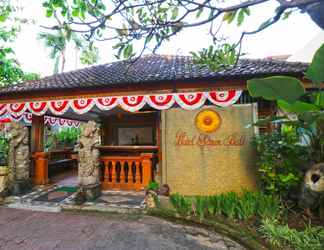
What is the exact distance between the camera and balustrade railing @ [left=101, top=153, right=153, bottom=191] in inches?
198

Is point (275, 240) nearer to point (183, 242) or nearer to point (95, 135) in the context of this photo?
point (183, 242)

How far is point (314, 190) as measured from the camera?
2.78m

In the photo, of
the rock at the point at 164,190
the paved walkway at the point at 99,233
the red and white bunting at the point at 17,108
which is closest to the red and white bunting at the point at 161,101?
the rock at the point at 164,190

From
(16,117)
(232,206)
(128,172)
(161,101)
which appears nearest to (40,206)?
(128,172)

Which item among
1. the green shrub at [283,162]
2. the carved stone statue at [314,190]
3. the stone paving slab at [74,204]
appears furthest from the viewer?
the stone paving slab at [74,204]

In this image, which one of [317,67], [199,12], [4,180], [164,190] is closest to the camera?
[317,67]

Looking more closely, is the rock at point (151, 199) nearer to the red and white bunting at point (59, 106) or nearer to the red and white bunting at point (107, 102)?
the red and white bunting at point (107, 102)

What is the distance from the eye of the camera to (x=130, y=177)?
520cm

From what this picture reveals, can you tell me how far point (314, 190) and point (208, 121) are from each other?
6.80 feet

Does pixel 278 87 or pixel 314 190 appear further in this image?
pixel 314 190

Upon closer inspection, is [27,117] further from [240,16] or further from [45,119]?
[240,16]

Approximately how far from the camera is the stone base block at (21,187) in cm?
489

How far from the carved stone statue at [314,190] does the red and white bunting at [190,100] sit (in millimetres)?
2429

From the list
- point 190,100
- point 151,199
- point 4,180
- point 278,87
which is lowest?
point 151,199
